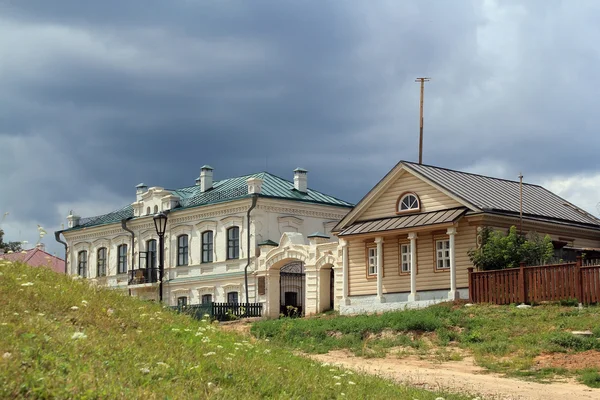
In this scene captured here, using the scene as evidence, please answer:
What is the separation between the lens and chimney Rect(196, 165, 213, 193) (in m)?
43.2

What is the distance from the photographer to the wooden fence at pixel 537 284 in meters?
22.6

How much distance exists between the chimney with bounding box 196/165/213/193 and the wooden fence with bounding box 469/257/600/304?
20.2m

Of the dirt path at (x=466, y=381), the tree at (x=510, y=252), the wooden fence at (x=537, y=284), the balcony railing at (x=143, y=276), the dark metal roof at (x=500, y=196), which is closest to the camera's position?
the dirt path at (x=466, y=381)

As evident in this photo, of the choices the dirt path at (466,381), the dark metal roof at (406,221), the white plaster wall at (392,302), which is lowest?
the dirt path at (466,381)

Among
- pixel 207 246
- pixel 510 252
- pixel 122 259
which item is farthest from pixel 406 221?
pixel 122 259

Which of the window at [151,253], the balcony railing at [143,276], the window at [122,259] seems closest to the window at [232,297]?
the balcony railing at [143,276]

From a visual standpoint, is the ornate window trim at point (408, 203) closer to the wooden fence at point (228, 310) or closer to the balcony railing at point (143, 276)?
the wooden fence at point (228, 310)

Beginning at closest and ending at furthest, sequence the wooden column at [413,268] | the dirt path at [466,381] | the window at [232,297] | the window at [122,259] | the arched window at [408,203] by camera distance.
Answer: the dirt path at [466,381], the wooden column at [413,268], the arched window at [408,203], the window at [232,297], the window at [122,259]

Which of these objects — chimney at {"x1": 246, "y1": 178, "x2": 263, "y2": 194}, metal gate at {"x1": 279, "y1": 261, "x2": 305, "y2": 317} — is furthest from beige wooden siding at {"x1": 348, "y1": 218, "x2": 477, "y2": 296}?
chimney at {"x1": 246, "y1": 178, "x2": 263, "y2": 194}

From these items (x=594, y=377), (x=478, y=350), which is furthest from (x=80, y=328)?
(x=478, y=350)

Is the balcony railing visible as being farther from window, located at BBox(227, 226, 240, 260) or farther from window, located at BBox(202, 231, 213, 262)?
window, located at BBox(227, 226, 240, 260)

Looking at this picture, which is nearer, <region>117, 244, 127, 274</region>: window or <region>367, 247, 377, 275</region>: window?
<region>367, 247, 377, 275</region>: window

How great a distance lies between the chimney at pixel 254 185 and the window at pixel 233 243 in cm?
202

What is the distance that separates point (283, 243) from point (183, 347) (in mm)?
24525
